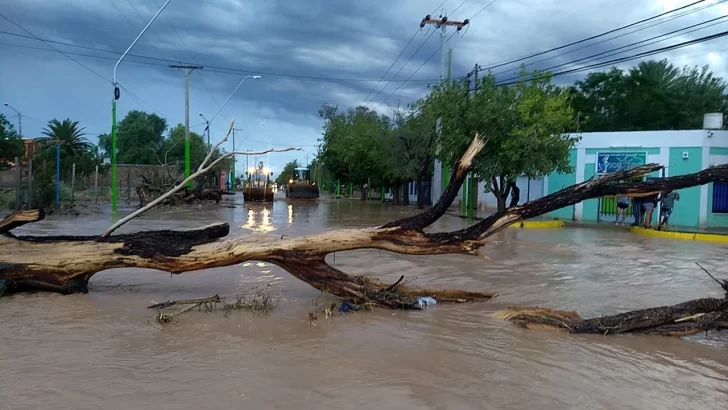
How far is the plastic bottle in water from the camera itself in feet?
24.5

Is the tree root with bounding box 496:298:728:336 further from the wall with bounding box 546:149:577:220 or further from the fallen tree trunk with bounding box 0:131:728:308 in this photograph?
the wall with bounding box 546:149:577:220

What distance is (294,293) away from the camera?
831cm

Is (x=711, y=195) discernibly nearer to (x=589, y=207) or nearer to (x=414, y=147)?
(x=589, y=207)

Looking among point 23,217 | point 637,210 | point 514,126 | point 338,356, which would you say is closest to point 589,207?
point 637,210

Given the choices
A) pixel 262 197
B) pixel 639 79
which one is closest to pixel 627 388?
pixel 262 197

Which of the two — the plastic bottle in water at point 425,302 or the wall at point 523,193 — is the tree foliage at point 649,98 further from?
the plastic bottle in water at point 425,302

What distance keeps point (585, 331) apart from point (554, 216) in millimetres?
18596

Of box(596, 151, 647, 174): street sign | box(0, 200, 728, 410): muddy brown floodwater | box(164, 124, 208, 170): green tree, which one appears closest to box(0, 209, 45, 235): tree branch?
box(0, 200, 728, 410): muddy brown floodwater

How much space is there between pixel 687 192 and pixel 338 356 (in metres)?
19.8

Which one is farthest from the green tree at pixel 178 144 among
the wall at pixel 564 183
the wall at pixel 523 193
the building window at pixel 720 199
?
the building window at pixel 720 199

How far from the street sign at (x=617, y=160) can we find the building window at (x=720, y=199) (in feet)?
8.38

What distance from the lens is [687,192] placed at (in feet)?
69.5

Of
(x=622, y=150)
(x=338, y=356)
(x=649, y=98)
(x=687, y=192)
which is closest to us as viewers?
(x=338, y=356)

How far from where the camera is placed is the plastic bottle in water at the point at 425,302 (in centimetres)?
748
